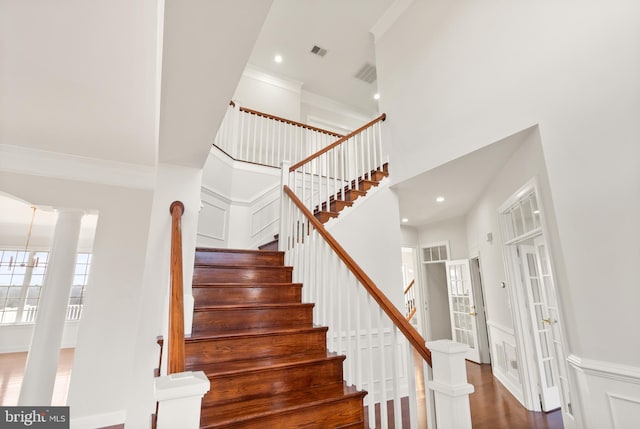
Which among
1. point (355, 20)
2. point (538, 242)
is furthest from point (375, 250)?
point (355, 20)

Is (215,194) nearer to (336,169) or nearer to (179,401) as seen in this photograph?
(336,169)

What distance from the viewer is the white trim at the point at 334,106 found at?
7195 millimetres

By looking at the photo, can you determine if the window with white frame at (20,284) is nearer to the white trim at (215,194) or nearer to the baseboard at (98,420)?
the white trim at (215,194)

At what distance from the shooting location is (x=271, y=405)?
1.89 m

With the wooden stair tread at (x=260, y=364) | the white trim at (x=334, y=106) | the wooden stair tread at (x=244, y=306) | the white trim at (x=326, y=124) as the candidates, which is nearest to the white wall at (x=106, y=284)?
the wooden stair tread at (x=244, y=306)

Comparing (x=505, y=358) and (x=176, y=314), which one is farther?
(x=505, y=358)

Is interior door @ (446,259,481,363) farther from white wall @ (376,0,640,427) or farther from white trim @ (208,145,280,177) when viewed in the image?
white trim @ (208,145,280,177)

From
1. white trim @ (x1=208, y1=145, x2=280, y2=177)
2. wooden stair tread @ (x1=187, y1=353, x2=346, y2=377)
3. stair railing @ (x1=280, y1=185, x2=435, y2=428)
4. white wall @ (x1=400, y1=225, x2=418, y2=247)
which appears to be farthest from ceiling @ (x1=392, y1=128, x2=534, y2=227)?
wooden stair tread @ (x1=187, y1=353, x2=346, y2=377)

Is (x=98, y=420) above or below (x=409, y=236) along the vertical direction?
below

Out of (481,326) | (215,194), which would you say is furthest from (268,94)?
(481,326)

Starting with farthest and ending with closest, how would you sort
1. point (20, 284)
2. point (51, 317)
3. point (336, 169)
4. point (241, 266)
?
point (20, 284) < point (336, 169) < point (241, 266) < point (51, 317)

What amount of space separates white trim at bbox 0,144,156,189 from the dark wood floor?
4362 millimetres

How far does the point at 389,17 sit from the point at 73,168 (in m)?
4.84

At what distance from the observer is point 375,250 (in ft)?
12.7
